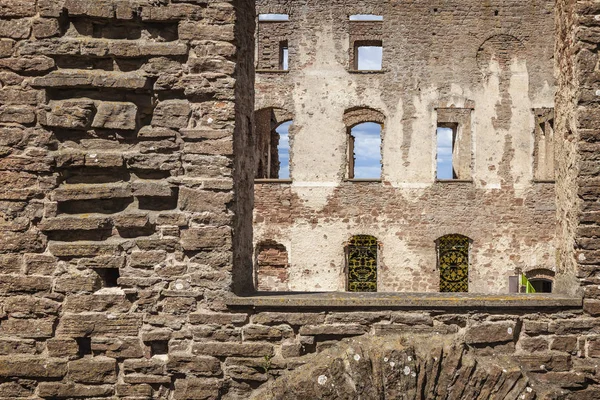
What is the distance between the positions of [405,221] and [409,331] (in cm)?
1055

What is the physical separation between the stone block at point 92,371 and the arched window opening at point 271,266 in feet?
33.7

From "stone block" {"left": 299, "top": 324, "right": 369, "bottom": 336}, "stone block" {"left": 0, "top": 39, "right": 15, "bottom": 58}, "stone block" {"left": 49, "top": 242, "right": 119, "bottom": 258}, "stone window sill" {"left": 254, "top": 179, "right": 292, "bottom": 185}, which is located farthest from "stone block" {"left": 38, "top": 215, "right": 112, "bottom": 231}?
"stone window sill" {"left": 254, "top": 179, "right": 292, "bottom": 185}

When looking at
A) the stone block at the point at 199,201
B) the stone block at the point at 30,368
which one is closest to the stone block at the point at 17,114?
the stone block at the point at 199,201

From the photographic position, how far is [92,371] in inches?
166

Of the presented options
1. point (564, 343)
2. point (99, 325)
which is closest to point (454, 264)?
point (564, 343)

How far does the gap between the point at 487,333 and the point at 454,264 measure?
10609 mm

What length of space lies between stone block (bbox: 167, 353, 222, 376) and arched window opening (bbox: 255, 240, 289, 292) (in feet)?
33.7

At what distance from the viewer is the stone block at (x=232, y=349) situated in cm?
423

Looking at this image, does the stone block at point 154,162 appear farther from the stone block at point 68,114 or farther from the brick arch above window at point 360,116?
the brick arch above window at point 360,116

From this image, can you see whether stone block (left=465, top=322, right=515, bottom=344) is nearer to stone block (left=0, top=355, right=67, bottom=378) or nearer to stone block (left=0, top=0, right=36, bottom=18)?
stone block (left=0, top=355, right=67, bottom=378)

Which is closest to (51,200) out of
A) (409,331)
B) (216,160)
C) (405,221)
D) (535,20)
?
(216,160)

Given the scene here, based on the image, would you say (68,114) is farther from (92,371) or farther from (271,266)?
(271,266)

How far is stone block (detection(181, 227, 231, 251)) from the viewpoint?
14.0ft

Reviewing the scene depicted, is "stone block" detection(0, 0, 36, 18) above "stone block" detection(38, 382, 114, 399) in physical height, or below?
above
